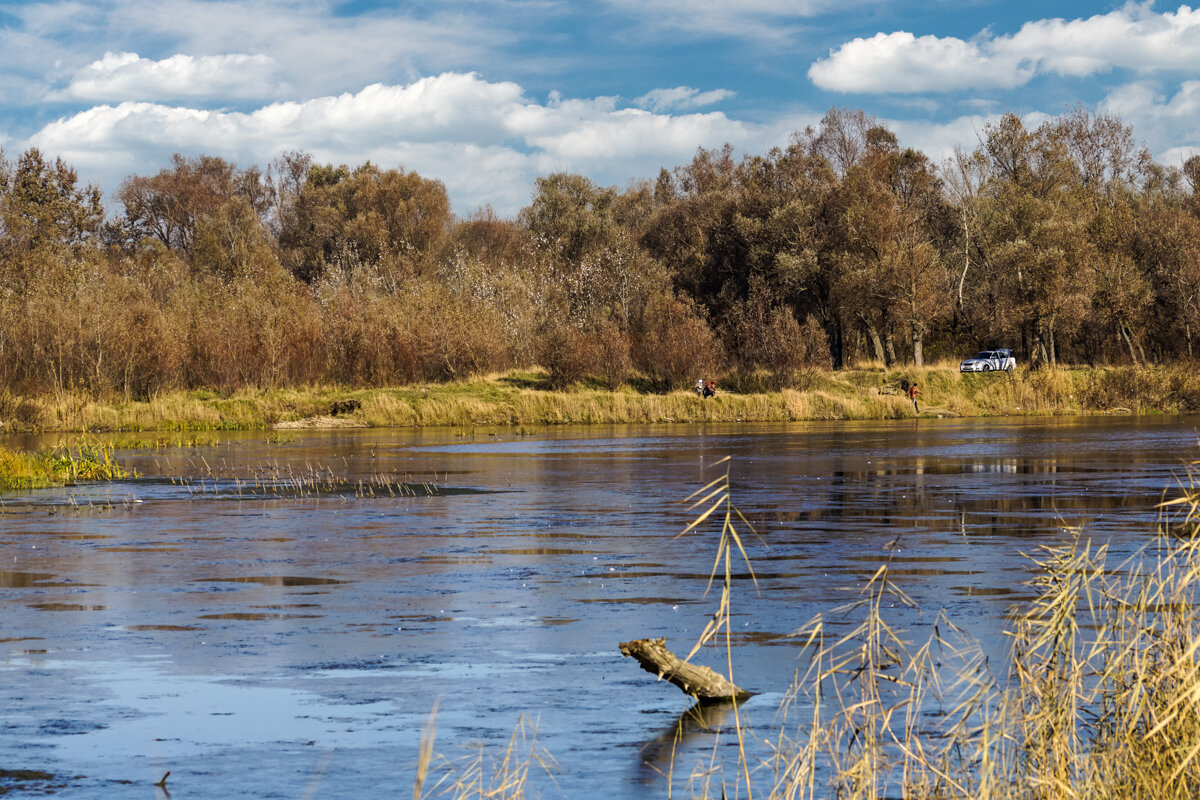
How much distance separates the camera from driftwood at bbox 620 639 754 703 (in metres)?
9.38

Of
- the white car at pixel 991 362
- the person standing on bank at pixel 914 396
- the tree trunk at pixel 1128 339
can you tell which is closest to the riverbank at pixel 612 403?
the person standing on bank at pixel 914 396

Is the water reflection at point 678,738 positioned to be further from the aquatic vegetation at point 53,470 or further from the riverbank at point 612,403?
the riverbank at point 612,403

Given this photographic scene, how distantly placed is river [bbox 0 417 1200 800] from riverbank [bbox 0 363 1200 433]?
2574cm

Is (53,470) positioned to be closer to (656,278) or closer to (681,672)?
(681,672)

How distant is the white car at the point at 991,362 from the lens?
75000 millimetres

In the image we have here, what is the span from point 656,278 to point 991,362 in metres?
19.0

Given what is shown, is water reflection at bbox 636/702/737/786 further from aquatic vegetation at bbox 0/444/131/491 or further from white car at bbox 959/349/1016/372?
white car at bbox 959/349/1016/372

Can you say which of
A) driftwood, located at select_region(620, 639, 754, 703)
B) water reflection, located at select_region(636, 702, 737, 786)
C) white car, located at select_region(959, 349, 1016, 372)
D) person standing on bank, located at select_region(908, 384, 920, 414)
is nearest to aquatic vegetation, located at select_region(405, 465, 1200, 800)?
water reflection, located at select_region(636, 702, 737, 786)

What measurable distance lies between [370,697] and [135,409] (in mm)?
49705

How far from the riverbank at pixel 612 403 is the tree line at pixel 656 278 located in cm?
196

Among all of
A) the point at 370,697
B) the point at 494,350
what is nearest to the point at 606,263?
the point at 494,350

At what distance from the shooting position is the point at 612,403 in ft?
207

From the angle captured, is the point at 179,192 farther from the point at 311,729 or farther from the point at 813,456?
the point at 311,729

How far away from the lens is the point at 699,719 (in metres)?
9.31
